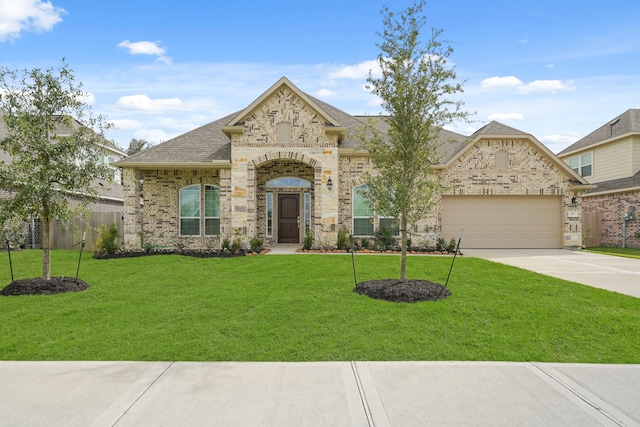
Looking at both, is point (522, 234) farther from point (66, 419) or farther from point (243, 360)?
point (66, 419)

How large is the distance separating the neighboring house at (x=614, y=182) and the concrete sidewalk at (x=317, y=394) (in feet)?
57.2

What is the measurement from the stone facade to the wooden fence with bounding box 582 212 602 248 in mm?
145

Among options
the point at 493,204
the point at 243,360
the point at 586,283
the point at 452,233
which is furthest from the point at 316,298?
the point at 493,204

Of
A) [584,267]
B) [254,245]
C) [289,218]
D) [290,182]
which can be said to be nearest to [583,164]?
[584,267]

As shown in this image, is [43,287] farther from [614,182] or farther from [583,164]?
[583,164]

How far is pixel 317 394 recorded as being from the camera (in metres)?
3.61

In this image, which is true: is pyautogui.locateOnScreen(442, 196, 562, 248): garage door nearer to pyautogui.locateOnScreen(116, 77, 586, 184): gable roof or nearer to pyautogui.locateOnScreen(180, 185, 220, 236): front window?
pyautogui.locateOnScreen(116, 77, 586, 184): gable roof

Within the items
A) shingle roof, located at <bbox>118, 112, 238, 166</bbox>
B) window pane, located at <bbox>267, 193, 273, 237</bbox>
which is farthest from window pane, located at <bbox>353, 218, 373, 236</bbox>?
shingle roof, located at <bbox>118, 112, 238, 166</bbox>

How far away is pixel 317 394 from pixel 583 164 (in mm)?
24802

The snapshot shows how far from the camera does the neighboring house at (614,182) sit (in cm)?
1795

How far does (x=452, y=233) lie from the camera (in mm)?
15836

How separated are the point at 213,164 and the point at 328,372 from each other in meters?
11.6

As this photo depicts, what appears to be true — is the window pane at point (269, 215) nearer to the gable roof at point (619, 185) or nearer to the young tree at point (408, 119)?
the young tree at point (408, 119)

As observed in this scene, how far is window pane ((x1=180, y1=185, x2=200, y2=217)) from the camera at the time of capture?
15.5 m
